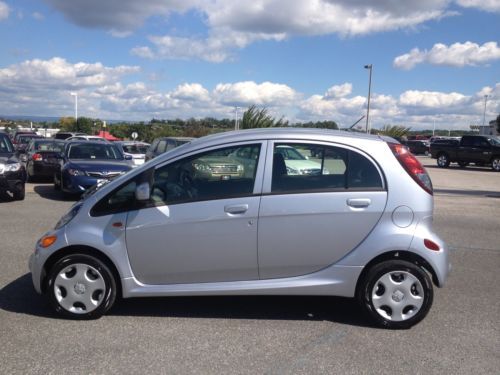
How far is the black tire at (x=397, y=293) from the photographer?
A: 4.54 meters

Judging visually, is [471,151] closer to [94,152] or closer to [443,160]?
[443,160]

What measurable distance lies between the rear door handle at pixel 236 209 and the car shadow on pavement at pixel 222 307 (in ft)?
3.34

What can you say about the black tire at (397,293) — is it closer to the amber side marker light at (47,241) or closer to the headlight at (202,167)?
the headlight at (202,167)

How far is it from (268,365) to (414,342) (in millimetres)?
1310

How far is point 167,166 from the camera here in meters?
Answer: 4.66

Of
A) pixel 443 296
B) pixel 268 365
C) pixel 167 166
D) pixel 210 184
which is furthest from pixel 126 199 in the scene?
pixel 443 296

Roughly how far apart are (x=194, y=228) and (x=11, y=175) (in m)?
8.57

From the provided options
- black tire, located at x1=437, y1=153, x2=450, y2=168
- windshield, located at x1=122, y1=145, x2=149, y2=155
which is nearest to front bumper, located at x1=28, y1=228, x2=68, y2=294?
windshield, located at x1=122, y1=145, x2=149, y2=155

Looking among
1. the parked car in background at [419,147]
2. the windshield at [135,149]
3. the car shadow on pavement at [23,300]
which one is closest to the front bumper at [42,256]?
the car shadow on pavement at [23,300]

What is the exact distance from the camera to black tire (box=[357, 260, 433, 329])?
4.54 m

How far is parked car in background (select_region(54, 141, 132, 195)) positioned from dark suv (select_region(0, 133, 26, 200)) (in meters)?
0.97

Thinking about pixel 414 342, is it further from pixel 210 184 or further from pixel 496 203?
pixel 496 203

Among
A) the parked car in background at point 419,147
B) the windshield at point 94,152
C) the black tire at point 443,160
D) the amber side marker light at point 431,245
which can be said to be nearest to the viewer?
the amber side marker light at point 431,245

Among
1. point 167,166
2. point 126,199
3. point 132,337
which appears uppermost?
point 167,166
